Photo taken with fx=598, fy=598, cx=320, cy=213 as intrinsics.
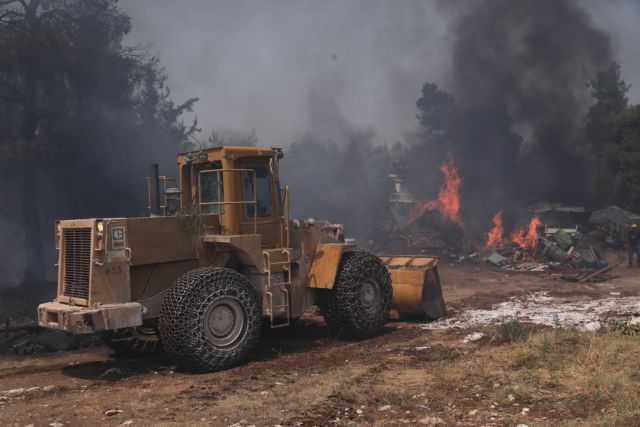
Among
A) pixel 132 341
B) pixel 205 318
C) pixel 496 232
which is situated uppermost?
pixel 496 232

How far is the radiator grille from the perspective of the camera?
8.03 meters

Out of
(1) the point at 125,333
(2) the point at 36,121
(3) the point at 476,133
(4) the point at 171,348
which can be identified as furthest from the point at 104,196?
(3) the point at 476,133

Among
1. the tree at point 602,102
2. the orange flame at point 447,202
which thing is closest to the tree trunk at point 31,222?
the orange flame at point 447,202

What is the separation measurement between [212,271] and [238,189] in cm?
146

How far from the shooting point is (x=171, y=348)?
7887mm

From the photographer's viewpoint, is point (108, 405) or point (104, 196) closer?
point (108, 405)

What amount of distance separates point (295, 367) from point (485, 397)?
2.88m

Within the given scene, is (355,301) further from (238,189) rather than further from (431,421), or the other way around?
(431,421)

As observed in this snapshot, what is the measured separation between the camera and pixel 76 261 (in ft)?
27.1

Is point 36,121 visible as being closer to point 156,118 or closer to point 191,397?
point 156,118

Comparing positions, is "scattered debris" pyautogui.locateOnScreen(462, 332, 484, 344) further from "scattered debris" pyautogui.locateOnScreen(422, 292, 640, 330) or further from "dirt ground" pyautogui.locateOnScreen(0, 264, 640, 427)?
Answer: "scattered debris" pyautogui.locateOnScreen(422, 292, 640, 330)

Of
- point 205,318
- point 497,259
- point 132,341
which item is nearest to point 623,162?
point 497,259

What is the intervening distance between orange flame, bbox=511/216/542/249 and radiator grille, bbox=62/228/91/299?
20534 millimetres

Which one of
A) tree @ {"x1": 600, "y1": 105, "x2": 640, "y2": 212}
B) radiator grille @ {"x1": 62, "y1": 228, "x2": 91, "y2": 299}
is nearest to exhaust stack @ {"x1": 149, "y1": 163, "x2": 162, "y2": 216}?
radiator grille @ {"x1": 62, "y1": 228, "x2": 91, "y2": 299}
